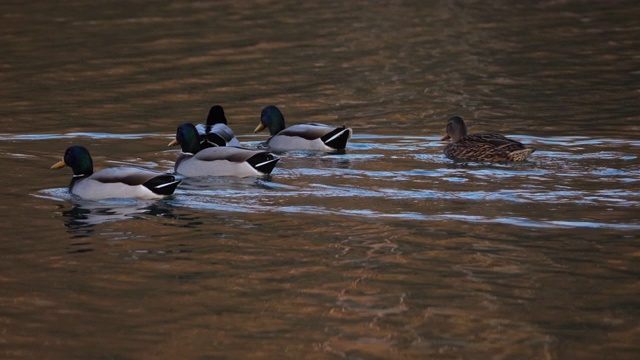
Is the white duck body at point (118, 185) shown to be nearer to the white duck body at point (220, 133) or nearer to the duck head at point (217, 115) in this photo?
the white duck body at point (220, 133)

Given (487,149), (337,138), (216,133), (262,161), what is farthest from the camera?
(216,133)

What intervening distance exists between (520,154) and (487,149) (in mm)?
446

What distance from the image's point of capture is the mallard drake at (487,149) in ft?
48.8

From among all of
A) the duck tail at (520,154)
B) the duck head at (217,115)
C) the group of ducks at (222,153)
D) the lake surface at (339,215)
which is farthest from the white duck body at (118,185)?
the duck tail at (520,154)

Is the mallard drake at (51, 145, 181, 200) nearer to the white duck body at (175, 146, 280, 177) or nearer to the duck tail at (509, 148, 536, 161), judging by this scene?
the white duck body at (175, 146, 280, 177)

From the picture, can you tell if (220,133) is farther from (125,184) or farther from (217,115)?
(125,184)

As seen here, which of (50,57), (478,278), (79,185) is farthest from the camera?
(50,57)

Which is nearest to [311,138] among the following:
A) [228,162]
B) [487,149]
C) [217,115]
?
[217,115]

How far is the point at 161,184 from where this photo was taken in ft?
43.3

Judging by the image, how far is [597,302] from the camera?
959 cm

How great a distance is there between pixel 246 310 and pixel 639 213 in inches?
169

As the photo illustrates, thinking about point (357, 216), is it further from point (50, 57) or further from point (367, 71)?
point (50, 57)

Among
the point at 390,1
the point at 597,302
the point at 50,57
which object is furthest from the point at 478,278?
the point at 390,1

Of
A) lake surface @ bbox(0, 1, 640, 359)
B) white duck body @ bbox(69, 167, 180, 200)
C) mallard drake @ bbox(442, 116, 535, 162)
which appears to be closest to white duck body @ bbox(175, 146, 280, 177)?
lake surface @ bbox(0, 1, 640, 359)
